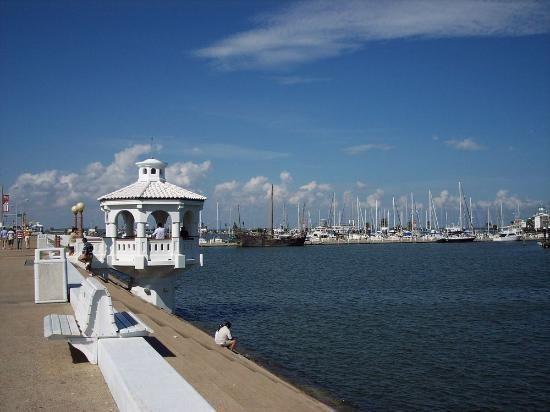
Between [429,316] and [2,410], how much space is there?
88.7ft

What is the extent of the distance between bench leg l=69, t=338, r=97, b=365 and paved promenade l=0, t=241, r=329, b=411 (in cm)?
17

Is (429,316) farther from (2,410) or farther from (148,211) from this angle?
(2,410)

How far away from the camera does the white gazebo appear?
2241 centimetres

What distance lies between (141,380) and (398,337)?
2071 cm

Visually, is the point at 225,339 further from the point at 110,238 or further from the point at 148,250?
the point at 110,238

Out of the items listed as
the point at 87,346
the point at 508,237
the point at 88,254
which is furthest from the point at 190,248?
the point at 508,237

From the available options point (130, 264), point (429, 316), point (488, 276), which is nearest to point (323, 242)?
point (488, 276)

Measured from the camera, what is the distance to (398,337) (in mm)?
26062

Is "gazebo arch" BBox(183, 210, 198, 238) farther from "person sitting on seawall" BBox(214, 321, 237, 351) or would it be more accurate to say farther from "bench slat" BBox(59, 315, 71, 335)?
"bench slat" BBox(59, 315, 71, 335)

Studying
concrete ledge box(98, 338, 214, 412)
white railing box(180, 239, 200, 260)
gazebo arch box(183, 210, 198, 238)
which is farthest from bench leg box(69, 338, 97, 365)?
gazebo arch box(183, 210, 198, 238)

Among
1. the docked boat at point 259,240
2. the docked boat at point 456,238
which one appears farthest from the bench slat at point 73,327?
the docked boat at point 456,238

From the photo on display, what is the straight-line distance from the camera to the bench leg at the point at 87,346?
10.1 m

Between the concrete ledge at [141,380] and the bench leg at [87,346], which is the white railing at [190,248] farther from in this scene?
the concrete ledge at [141,380]

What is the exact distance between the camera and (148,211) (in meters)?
22.6
